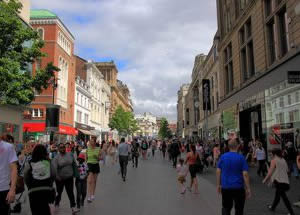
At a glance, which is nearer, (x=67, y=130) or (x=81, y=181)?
(x=81, y=181)

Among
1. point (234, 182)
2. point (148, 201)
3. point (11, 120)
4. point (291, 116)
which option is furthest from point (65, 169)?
point (11, 120)

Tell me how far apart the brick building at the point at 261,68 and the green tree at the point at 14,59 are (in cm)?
1358

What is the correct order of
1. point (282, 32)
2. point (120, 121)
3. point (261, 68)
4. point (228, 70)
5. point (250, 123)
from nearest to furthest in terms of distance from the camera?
1. point (282, 32)
2. point (261, 68)
3. point (250, 123)
4. point (228, 70)
5. point (120, 121)

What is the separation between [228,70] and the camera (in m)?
32.0

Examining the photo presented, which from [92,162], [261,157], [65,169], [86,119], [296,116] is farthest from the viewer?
[86,119]

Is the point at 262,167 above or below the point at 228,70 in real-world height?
below

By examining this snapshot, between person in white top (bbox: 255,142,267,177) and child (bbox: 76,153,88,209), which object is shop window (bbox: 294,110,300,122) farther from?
child (bbox: 76,153,88,209)

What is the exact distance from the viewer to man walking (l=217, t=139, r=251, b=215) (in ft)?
19.3

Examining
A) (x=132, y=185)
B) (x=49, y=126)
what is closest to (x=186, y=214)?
(x=132, y=185)

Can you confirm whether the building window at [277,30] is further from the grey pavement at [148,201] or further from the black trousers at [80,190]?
the black trousers at [80,190]

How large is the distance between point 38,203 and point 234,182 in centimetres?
344

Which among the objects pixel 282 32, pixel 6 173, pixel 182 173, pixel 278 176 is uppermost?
pixel 282 32

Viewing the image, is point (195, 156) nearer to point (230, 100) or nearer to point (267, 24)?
point (267, 24)

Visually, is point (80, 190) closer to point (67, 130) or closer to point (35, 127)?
point (35, 127)
